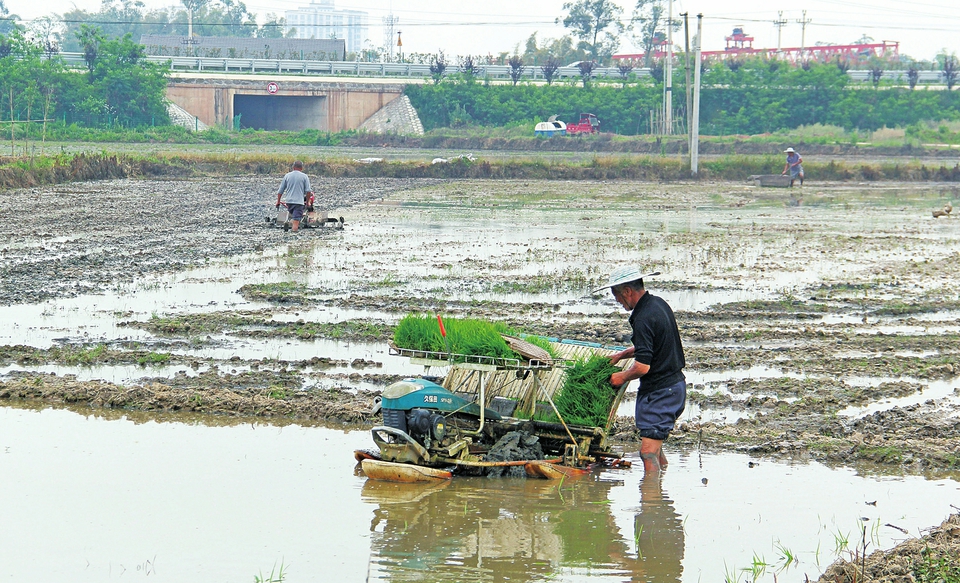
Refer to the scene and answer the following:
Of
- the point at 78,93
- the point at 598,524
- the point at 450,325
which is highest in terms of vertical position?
the point at 78,93

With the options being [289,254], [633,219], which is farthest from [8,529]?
[633,219]

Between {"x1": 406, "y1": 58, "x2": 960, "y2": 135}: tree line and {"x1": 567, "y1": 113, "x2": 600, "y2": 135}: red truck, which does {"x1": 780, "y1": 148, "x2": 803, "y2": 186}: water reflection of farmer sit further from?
{"x1": 406, "y1": 58, "x2": 960, "y2": 135}: tree line

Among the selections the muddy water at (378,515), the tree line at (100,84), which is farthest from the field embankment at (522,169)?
the muddy water at (378,515)

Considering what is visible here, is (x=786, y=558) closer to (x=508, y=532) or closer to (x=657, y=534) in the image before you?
(x=657, y=534)

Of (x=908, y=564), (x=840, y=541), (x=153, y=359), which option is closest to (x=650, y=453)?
(x=840, y=541)

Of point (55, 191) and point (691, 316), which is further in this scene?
point (55, 191)

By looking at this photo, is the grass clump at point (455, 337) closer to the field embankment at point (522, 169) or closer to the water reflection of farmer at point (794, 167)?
the field embankment at point (522, 169)

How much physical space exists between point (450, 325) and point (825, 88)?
229ft

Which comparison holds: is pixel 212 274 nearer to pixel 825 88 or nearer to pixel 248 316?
pixel 248 316

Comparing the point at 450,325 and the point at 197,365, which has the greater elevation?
the point at 450,325

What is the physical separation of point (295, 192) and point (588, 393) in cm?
1437

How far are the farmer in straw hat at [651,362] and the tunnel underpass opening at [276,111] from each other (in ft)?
220

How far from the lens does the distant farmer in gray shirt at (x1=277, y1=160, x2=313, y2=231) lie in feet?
67.1

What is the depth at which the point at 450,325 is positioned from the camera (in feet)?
24.5
